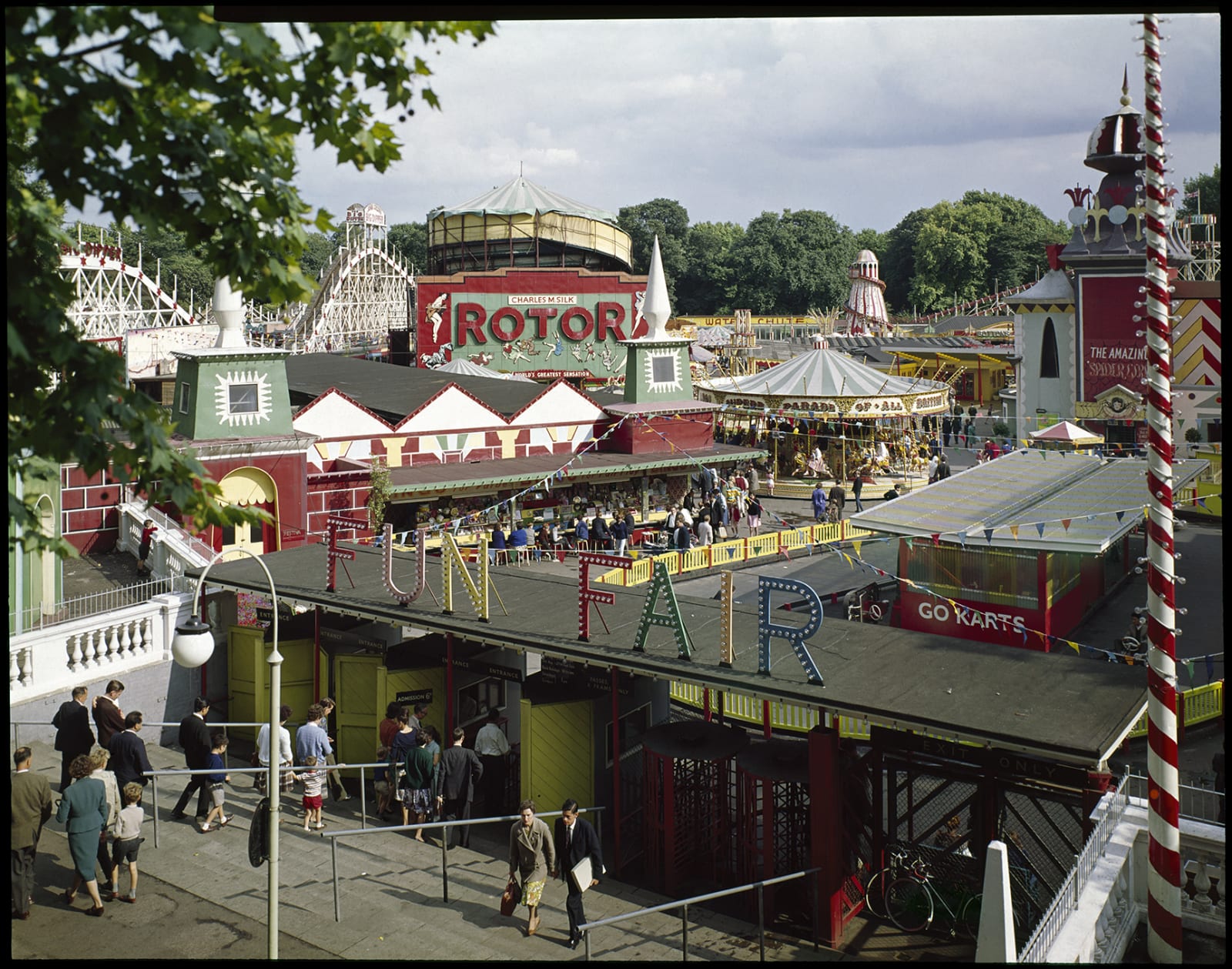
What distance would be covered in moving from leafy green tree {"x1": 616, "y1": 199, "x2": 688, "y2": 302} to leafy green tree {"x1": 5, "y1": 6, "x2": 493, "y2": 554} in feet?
378

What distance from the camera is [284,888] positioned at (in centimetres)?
1221

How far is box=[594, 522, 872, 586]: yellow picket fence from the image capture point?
93.4 ft

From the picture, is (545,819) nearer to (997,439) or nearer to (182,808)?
(182,808)

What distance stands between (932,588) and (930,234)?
89939 mm

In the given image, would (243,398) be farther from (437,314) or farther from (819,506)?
(437,314)

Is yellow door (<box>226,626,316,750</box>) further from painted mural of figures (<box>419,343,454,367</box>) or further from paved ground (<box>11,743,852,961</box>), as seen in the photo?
painted mural of figures (<box>419,343,454,367</box>)

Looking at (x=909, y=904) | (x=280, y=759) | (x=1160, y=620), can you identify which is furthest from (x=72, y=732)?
(x=1160, y=620)

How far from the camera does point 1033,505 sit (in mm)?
23922

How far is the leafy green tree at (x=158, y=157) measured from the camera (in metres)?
6.00

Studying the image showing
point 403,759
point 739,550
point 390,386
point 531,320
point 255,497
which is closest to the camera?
point 403,759

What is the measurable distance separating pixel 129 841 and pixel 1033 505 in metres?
18.3

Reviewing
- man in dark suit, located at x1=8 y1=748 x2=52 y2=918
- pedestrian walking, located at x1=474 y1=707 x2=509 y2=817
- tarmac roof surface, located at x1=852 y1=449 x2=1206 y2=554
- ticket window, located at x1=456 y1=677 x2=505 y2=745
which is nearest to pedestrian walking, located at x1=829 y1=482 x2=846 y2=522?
tarmac roof surface, located at x1=852 y1=449 x2=1206 y2=554

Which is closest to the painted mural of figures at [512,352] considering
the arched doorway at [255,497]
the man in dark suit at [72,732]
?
the arched doorway at [255,497]

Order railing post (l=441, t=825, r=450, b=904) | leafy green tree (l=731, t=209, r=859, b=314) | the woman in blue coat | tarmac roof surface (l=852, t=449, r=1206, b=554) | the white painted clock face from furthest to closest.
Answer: leafy green tree (l=731, t=209, r=859, b=314)
the white painted clock face
tarmac roof surface (l=852, t=449, r=1206, b=554)
railing post (l=441, t=825, r=450, b=904)
the woman in blue coat
